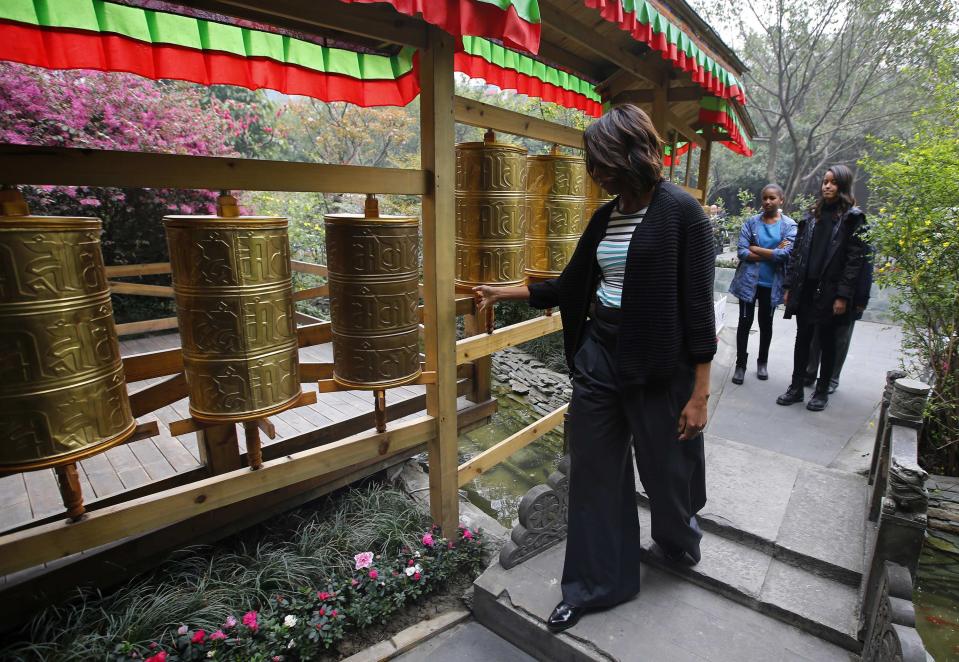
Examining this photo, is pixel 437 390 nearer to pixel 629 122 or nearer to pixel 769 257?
pixel 629 122

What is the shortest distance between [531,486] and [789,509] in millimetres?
2548

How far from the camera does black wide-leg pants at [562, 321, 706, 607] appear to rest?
6.34 ft

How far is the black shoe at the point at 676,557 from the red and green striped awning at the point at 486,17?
2228 millimetres

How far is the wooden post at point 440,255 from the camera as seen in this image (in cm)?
210

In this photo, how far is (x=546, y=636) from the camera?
210 centimetres

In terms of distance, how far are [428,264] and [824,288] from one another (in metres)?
3.32

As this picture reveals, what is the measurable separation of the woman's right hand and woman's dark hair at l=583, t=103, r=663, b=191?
832mm

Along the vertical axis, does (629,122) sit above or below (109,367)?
above

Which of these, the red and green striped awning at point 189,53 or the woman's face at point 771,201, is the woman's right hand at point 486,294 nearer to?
the red and green striped awning at point 189,53

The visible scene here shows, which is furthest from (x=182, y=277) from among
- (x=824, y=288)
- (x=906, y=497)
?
(x=824, y=288)

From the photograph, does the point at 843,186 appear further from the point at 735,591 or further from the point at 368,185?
the point at 368,185

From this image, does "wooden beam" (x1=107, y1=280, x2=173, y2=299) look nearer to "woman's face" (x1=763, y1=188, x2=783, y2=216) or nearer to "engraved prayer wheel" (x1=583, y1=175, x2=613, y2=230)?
"engraved prayer wheel" (x1=583, y1=175, x2=613, y2=230)

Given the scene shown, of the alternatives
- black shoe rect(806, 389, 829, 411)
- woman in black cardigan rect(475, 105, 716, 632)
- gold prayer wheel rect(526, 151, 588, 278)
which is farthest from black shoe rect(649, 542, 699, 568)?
black shoe rect(806, 389, 829, 411)

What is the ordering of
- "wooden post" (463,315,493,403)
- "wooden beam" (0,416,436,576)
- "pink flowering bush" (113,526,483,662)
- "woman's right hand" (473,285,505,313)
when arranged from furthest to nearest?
"wooden post" (463,315,493,403) < "woman's right hand" (473,285,505,313) < "pink flowering bush" (113,526,483,662) < "wooden beam" (0,416,436,576)
